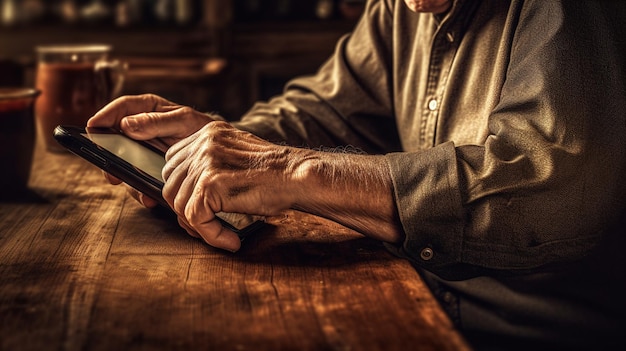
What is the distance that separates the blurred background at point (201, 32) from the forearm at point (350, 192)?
118 inches

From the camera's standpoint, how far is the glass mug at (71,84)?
61.0 inches

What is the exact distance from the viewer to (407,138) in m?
1.55

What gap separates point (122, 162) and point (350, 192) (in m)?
0.32

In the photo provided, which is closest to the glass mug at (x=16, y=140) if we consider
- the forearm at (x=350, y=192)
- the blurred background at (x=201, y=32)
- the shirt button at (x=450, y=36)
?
the forearm at (x=350, y=192)

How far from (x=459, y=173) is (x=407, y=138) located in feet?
1.71

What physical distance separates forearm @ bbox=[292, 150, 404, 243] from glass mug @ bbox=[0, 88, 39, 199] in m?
0.53

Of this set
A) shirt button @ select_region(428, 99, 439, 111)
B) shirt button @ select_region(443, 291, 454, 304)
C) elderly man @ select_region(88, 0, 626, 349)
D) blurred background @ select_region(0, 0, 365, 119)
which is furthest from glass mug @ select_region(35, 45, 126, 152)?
blurred background @ select_region(0, 0, 365, 119)

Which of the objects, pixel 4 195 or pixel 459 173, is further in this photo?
pixel 4 195

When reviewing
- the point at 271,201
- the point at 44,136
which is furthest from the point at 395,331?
the point at 44,136

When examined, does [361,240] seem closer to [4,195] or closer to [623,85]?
[623,85]

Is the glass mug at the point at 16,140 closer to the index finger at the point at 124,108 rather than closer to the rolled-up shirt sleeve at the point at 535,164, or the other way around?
the index finger at the point at 124,108

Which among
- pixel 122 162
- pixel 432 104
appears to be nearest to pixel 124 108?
pixel 122 162

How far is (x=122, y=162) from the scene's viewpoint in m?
1.09

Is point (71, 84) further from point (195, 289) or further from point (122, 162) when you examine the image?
point (195, 289)
